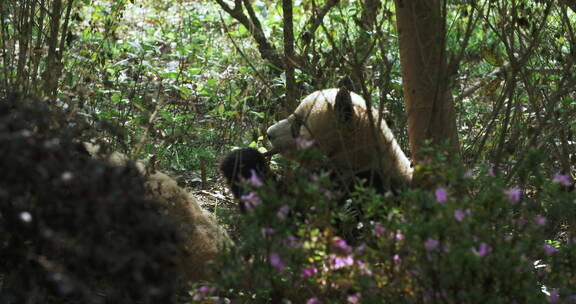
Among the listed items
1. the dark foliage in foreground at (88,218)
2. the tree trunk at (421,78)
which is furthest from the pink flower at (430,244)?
the tree trunk at (421,78)

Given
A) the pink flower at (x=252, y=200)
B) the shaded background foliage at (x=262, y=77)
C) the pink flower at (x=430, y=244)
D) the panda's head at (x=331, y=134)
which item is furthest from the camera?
the panda's head at (x=331, y=134)

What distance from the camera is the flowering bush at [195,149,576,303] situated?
218 centimetres

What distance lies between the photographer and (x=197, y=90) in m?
6.31

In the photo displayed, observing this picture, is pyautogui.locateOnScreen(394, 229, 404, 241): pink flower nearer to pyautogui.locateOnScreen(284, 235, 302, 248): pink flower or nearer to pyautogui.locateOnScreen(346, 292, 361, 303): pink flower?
pyautogui.locateOnScreen(346, 292, 361, 303): pink flower

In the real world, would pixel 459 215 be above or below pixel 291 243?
above

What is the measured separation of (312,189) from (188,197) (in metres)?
1.55

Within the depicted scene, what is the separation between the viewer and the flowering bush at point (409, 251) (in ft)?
7.16

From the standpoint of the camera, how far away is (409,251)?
92.5 inches

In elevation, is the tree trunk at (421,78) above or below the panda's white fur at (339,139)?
above

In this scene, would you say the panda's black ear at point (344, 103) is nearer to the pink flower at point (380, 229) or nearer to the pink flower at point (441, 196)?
the pink flower at point (380, 229)

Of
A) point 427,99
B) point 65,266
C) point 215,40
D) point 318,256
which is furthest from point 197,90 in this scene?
point 65,266

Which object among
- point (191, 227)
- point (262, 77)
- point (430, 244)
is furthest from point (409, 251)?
point (262, 77)

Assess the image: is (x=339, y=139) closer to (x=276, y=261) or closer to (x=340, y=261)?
(x=340, y=261)

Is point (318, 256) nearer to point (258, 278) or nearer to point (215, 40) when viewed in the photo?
point (258, 278)
